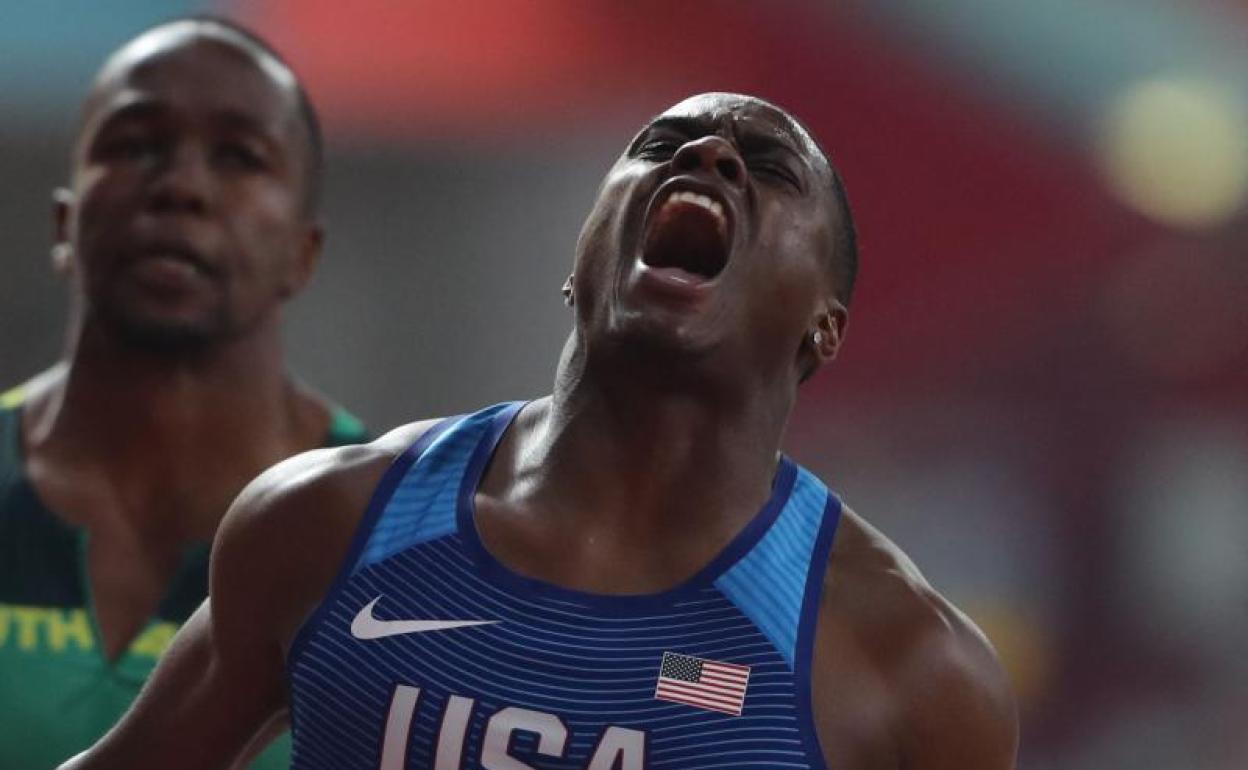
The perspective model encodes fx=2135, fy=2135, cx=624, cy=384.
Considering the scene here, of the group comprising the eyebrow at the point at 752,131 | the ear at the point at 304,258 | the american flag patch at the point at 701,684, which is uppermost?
the eyebrow at the point at 752,131

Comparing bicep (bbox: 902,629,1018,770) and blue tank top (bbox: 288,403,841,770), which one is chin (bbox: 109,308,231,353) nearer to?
blue tank top (bbox: 288,403,841,770)

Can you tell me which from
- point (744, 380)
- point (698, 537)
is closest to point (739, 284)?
point (744, 380)

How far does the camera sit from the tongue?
8.23 feet

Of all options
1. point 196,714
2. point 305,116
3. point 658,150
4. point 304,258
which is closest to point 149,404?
point 304,258

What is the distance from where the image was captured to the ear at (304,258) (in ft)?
13.5

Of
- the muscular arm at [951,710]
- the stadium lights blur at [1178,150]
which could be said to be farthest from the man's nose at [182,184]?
the stadium lights blur at [1178,150]

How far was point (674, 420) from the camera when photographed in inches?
100

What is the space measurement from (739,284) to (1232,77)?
22.2 feet

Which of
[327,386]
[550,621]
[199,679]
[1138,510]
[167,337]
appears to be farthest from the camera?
[327,386]

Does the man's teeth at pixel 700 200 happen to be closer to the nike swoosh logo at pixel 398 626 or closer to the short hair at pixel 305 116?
the nike swoosh logo at pixel 398 626

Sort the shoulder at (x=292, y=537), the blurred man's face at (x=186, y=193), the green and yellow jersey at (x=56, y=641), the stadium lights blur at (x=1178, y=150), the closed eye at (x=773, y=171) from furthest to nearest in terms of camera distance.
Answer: the stadium lights blur at (x=1178, y=150) < the blurred man's face at (x=186, y=193) < the green and yellow jersey at (x=56, y=641) < the closed eye at (x=773, y=171) < the shoulder at (x=292, y=537)

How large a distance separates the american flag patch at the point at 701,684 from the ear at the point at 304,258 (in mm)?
1917

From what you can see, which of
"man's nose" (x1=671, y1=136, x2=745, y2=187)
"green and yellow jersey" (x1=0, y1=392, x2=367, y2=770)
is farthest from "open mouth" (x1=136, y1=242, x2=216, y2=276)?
"man's nose" (x1=671, y1=136, x2=745, y2=187)

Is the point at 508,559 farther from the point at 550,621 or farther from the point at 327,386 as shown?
the point at 327,386
